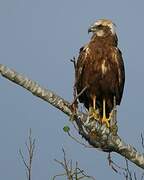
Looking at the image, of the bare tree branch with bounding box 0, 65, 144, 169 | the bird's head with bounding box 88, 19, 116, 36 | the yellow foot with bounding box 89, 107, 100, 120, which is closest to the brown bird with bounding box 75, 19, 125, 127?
the bird's head with bounding box 88, 19, 116, 36

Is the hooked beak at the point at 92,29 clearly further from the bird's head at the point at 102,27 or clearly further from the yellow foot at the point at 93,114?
the yellow foot at the point at 93,114

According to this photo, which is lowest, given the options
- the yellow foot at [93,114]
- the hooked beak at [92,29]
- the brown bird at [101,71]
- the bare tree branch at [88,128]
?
the bare tree branch at [88,128]

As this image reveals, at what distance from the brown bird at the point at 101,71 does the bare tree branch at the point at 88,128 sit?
285cm

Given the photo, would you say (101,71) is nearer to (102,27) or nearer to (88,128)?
(102,27)

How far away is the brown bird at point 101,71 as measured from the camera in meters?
9.09

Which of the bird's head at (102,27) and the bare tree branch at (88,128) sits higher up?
the bird's head at (102,27)

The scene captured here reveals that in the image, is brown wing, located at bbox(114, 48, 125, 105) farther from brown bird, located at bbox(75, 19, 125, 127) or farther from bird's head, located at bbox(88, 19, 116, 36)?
bird's head, located at bbox(88, 19, 116, 36)

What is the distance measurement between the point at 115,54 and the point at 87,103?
1055 millimetres

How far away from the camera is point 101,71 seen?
359 inches

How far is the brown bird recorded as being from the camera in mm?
9094

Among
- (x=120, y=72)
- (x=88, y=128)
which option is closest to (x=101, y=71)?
(x=120, y=72)

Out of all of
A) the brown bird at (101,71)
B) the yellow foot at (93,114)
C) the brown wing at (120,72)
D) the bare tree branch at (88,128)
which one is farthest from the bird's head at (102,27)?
the bare tree branch at (88,128)

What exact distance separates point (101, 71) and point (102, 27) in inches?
43.6

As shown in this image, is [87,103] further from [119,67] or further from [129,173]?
[129,173]
